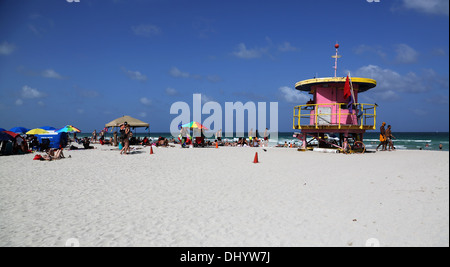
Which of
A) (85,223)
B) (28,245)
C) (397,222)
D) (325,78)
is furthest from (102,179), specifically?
(325,78)

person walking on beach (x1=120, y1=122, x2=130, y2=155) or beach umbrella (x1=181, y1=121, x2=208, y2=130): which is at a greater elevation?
beach umbrella (x1=181, y1=121, x2=208, y2=130)

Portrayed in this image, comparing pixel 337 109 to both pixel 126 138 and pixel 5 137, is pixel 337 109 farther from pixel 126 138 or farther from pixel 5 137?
pixel 5 137

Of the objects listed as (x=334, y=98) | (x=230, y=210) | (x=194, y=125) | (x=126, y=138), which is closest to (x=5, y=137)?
(x=126, y=138)

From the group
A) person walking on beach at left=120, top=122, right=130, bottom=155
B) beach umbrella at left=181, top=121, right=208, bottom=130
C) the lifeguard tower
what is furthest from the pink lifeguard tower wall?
person walking on beach at left=120, top=122, right=130, bottom=155

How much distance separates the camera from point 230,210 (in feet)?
17.9

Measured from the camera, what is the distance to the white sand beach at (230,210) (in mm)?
4051

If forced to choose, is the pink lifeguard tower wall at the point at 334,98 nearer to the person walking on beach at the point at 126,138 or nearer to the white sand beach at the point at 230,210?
the white sand beach at the point at 230,210

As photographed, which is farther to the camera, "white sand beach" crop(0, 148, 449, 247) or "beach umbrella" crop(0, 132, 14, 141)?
"beach umbrella" crop(0, 132, 14, 141)

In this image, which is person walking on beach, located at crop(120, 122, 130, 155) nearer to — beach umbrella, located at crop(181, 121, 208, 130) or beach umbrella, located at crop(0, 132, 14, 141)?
beach umbrella, located at crop(0, 132, 14, 141)

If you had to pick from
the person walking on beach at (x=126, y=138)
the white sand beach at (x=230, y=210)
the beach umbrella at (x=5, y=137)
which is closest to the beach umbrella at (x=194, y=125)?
the person walking on beach at (x=126, y=138)

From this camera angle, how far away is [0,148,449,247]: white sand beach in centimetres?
405
